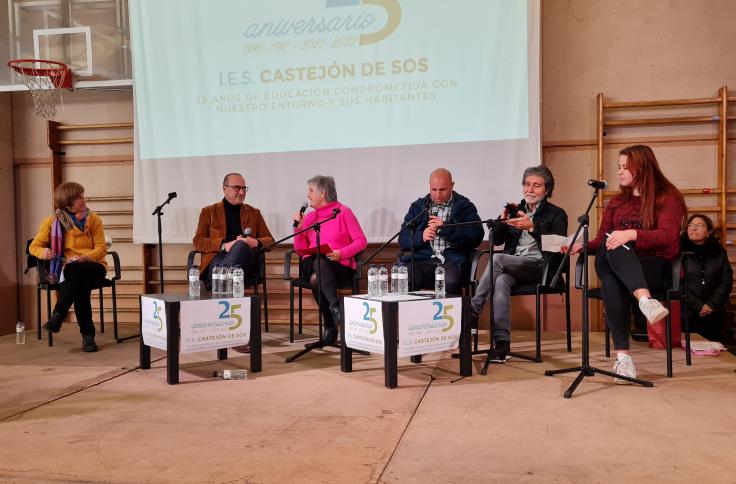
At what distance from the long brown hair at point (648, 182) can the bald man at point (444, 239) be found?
3.30ft

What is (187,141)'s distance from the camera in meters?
4.97

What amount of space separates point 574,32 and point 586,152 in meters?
0.83

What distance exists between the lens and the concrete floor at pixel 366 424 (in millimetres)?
1906

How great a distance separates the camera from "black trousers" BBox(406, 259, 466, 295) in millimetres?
3871

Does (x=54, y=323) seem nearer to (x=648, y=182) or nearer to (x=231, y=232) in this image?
(x=231, y=232)

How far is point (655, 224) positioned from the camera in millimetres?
3172

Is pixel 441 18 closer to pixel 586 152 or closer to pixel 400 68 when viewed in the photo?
pixel 400 68

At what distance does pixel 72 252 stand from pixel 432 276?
231 cm

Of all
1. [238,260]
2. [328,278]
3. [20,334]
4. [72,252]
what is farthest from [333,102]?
[20,334]

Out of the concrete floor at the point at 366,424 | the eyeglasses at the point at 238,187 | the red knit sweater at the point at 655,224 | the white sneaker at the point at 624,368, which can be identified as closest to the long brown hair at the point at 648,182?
the red knit sweater at the point at 655,224

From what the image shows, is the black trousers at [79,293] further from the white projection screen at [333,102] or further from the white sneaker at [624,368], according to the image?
the white sneaker at [624,368]

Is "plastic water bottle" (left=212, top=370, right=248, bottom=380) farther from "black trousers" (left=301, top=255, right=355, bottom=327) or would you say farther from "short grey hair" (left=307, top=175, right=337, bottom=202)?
"short grey hair" (left=307, top=175, right=337, bottom=202)

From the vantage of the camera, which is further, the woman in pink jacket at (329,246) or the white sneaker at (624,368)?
the woman in pink jacket at (329,246)

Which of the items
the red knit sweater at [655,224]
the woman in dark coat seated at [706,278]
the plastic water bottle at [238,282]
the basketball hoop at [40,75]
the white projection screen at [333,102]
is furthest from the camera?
the basketball hoop at [40,75]
